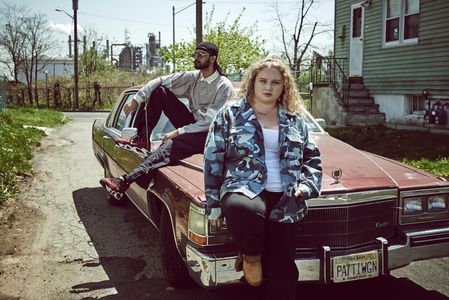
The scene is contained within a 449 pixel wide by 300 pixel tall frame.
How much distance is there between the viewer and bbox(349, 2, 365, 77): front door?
52.1ft

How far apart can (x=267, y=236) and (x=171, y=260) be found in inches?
44.4

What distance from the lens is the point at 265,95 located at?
2.96 m

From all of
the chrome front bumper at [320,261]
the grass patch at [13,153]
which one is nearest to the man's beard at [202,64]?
the chrome front bumper at [320,261]

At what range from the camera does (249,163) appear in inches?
111

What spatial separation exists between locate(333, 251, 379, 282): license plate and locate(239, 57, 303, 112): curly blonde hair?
1.02 metres

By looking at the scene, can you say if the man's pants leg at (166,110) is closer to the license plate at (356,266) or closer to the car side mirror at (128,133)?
the car side mirror at (128,133)

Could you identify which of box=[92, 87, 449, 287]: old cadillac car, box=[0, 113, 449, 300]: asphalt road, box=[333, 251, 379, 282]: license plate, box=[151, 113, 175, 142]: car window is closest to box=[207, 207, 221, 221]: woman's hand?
box=[92, 87, 449, 287]: old cadillac car

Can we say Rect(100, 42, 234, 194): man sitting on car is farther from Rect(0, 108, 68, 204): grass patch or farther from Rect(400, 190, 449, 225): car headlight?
Rect(0, 108, 68, 204): grass patch

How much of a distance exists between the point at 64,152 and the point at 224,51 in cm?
1512

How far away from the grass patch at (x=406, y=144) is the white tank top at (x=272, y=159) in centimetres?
545

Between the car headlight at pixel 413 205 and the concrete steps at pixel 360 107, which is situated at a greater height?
the concrete steps at pixel 360 107

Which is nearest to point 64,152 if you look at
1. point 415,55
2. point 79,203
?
point 79,203

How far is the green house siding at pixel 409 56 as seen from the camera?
12203 millimetres

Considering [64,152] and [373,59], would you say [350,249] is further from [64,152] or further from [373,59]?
[373,59]
